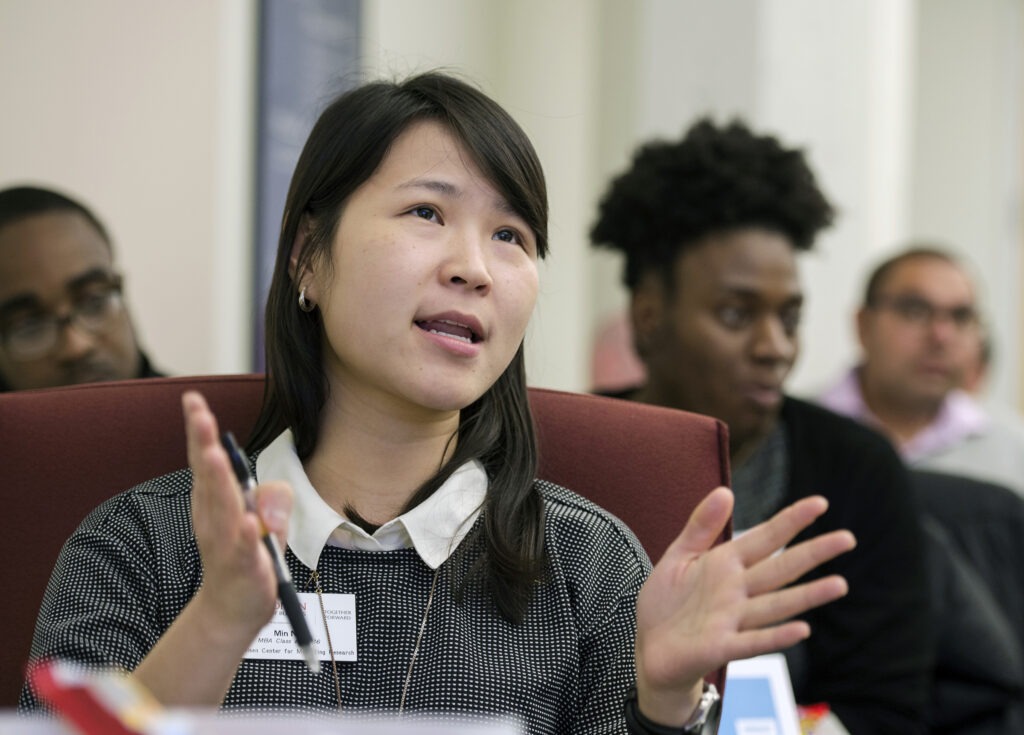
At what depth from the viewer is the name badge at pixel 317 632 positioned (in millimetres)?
1394

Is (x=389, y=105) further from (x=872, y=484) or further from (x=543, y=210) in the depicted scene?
(x=872, y=484)

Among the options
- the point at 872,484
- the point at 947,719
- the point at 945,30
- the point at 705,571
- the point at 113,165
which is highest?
the point at 945,30

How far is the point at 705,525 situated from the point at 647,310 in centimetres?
162

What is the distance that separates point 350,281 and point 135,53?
5.49 ft

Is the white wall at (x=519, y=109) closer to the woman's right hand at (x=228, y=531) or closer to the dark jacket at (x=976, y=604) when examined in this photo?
the woman's right hand at (x=228, y=531)

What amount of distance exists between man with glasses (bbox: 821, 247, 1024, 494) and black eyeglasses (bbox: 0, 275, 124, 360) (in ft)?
8.08

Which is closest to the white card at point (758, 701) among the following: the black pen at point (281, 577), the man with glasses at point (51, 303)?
the black pen at point (281, 577)

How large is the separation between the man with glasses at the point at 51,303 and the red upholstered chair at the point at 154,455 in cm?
66

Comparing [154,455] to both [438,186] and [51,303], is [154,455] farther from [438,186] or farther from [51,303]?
[51,303]

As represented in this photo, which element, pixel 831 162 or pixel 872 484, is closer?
pixel 872 484

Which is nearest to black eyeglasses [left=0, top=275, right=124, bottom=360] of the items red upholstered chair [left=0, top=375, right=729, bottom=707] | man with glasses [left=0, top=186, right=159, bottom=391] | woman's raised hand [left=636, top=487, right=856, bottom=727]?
man with glasses [left=0, top=186, right=159, bottom=391]

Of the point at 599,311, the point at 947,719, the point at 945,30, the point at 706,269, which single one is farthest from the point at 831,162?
the point at 945,30

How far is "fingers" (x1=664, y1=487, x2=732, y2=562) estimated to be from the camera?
47.7 inches

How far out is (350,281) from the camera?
58.3 inches
